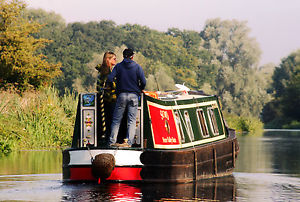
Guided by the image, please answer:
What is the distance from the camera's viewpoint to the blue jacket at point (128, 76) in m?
12.1

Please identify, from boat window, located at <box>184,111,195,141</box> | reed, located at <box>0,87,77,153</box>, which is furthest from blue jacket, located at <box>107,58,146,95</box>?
reed, located at <box>0,87,77,153</box>

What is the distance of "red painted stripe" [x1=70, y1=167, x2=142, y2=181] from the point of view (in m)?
11.8

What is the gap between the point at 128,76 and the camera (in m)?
12.1

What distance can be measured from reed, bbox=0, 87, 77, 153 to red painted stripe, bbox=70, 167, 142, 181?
31.5ft

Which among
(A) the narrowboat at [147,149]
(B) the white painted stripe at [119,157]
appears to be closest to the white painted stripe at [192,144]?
(A) the narrowboat at [147,149]

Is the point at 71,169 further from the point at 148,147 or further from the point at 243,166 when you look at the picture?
the point at 243,166

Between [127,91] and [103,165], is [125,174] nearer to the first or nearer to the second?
[103,165]

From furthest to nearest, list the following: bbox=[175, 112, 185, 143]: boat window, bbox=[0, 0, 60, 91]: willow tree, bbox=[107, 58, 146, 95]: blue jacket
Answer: bbox=[0, 0, 60, 91]: willow tree, bbox=[175, 112, 185, 143]: boat window, bbox=[107, 58, 146, 95]: blue jacket

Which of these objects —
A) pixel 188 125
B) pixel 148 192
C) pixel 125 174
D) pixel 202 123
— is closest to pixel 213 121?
pixel 202 123

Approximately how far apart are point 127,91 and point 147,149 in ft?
3.51

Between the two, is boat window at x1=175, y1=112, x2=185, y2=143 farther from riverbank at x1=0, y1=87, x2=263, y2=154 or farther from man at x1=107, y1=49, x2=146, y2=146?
riverbank at x1=0, y1=87, x2=263, y2=154

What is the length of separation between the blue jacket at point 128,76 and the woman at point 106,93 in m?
0.29

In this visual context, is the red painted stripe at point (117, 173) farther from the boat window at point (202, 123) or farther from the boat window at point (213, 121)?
the boat window at point (213, 121)

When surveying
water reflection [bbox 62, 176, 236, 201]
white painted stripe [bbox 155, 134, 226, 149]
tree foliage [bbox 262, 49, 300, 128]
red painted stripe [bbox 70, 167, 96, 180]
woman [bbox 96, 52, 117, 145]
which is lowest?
water reflection [bbox 62, 176, 236, 201]
